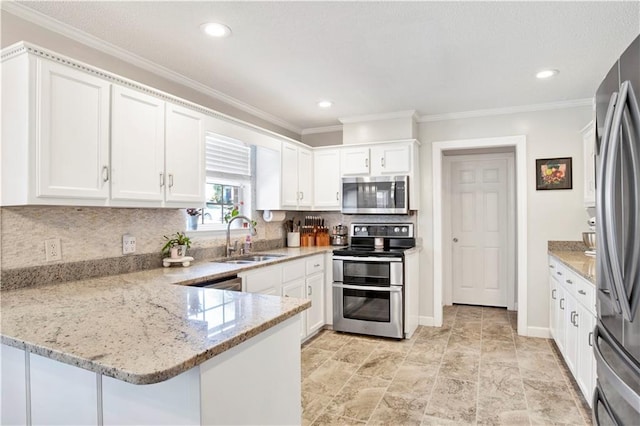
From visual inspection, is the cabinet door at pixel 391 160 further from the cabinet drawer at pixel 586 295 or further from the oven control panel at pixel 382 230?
the cabinet drawer at pixel 586 295

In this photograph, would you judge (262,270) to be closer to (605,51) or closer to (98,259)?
(98,259)

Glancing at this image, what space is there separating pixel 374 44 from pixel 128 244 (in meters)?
2.18

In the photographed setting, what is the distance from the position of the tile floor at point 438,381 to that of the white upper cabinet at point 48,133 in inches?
77.2

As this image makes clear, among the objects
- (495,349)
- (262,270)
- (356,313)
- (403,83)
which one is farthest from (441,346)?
(403,83)

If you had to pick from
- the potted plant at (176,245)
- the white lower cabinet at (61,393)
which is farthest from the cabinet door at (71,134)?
the white lower cabinet at (61,393)

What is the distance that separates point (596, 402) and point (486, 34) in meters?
2.09

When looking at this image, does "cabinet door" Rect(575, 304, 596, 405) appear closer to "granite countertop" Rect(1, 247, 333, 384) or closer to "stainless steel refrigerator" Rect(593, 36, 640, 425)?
"stainless steel refrigerator" Rect(593, 36, 640, 425)

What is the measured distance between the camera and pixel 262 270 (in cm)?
308

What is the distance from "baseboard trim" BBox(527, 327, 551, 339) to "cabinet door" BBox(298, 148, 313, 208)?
2781mm

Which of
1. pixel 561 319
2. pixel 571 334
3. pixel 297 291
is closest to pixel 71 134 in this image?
pixel 297 291

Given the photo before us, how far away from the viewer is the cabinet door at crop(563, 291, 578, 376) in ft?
8.82

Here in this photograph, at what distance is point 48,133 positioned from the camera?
1914 mm

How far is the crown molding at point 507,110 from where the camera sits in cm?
380

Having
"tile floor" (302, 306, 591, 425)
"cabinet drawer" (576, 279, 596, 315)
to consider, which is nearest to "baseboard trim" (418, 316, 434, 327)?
"tile floor" (302, 306, 591, 425)
